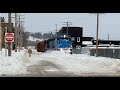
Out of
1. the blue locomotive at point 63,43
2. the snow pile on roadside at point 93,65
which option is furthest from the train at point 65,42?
the snow pile on roadside at point 93,65

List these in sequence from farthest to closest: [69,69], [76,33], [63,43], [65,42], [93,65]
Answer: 1. [76,33]
2. [65,42]
3. [63,43]
4. [93,65]
5. [69,69]

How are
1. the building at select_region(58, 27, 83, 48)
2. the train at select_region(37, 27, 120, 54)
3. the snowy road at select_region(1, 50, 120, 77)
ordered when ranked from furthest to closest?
the building at select_region(58, 27, 83, 48)
the train at select_region(37, 27, 120, 54)
the snowy road at select_region(1, 50, 120, 77)

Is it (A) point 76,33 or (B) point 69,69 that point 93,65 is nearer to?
(B) point 69,69

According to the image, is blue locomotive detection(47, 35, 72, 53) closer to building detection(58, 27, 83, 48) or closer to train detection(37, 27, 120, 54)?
train detection(37, 27, 120, 54)

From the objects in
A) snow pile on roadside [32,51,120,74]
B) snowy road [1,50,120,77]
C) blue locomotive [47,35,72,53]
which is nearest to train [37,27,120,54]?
blue locomotive [47,35,72,53]

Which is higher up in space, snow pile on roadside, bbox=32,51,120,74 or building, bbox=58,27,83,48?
building, bbox=58,27,83,48

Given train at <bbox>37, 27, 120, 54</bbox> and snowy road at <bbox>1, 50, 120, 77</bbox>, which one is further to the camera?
train at <bbox>37, 27, 120, 54</bbox>

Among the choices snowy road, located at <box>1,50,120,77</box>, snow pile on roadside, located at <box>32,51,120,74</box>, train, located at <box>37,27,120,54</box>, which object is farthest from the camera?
train, located at <box>37,27,120,54</box>

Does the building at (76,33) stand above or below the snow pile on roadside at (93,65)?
above

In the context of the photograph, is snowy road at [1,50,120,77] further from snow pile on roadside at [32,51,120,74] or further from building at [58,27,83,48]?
building at [58,27,83,48]

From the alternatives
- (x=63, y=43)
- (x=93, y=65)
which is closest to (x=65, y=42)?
(x=63, y=43)

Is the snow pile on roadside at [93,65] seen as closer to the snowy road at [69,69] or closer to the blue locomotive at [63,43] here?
the snowy road at [69,69]
